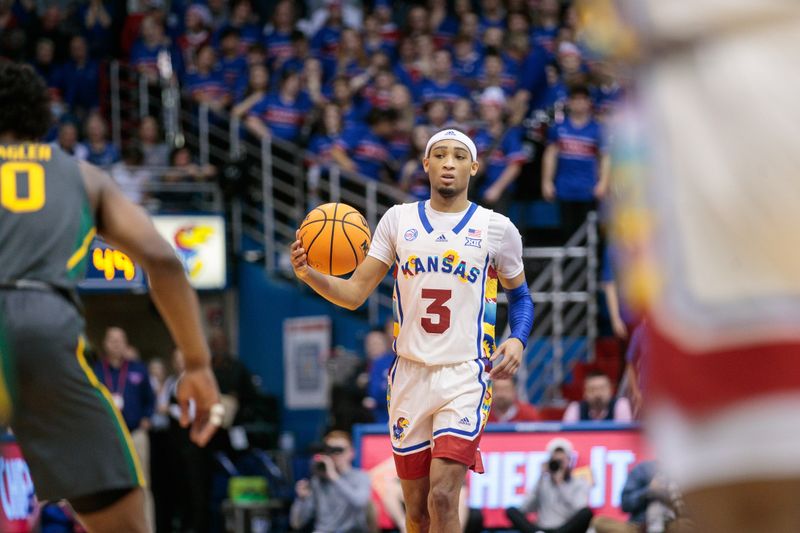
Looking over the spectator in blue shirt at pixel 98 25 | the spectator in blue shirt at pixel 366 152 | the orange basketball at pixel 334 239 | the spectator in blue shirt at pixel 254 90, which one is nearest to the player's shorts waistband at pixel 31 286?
the orange basketball at pixel 334 239

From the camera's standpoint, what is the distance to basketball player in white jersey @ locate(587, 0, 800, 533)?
274 centimetres

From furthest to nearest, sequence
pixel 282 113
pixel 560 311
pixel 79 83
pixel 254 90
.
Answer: pixel 79 83
pixel 254 90
pixel 282 113
pixel 560 311

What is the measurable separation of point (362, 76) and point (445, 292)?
1101 centimetres

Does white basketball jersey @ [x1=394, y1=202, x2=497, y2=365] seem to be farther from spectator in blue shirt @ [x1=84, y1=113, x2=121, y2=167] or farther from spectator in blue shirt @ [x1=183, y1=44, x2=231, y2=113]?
spectator in blue shirt @ [x1=183, y1=44, x2=231, y2=113]

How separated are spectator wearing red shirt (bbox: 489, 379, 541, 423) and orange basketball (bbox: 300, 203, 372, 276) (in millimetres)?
4843

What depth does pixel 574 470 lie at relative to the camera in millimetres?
12039

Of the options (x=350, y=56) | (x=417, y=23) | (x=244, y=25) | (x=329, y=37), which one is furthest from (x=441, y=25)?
(x=244, y=25)

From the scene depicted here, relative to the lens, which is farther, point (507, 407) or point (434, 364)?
point (507, 407)

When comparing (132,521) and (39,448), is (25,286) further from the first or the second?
(132,521)

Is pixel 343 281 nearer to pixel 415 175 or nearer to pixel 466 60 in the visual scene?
pixel 415 175

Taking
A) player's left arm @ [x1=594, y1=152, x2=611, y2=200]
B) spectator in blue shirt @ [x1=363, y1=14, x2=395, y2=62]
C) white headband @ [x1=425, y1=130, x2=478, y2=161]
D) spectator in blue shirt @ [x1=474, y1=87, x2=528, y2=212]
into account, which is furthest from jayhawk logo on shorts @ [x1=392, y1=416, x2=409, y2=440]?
spectator in blue shirt @ [x1=363, y1=14, x2=395, y2=62]

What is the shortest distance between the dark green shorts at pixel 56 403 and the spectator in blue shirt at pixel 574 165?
37.7 ft

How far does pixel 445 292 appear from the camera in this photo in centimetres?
753

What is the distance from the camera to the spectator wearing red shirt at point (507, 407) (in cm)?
1254
